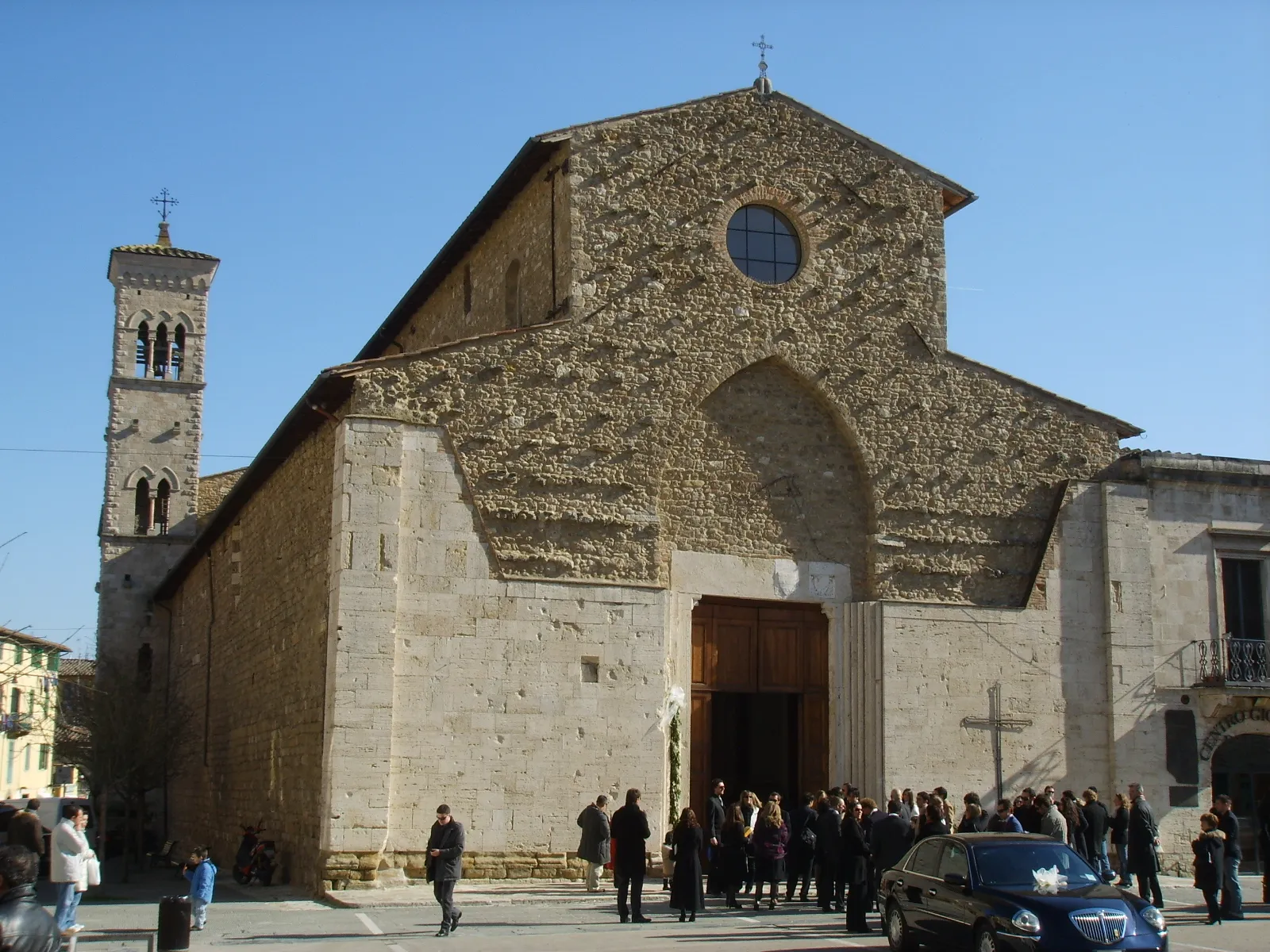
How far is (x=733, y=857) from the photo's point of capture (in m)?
16.7

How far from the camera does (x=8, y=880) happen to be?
20.5 feet

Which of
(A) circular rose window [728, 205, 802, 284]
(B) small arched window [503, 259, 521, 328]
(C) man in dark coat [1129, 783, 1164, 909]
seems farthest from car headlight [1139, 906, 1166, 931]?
(B) small arched window [503, 259, 521, 328]

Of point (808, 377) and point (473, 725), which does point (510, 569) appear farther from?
point (808, 377)

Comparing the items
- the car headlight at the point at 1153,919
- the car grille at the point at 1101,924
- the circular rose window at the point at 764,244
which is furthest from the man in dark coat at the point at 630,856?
the circular rose window at the point at 764,244

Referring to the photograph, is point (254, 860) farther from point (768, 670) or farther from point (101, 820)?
point (101, 820)

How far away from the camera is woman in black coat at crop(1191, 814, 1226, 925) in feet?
50.2

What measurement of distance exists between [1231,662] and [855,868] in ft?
32.1

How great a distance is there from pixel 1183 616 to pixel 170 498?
28999mm

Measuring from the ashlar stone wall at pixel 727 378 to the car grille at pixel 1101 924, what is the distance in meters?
9.32

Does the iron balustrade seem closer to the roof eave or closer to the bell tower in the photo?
the roof eave

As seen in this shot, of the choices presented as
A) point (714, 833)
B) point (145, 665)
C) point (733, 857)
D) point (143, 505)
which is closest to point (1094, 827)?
point (733, 857)

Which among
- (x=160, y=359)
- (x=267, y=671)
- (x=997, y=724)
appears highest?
(x=160, y=359)

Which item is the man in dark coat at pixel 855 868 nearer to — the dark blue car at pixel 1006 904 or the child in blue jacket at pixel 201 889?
the dark blue car at pixel 1006 904

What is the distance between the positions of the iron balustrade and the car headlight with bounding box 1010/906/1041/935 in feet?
38.5
